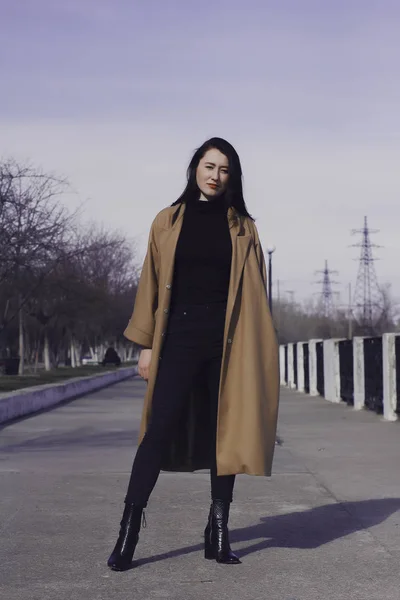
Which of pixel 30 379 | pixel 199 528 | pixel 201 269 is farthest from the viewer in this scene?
pixel 30 379

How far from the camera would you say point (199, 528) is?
5.96m

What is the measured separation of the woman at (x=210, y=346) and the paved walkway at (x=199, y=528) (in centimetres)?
28

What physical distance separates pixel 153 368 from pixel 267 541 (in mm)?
1309

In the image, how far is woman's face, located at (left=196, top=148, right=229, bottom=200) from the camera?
496 cm

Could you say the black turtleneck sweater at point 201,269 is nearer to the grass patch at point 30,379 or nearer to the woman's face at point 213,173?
the woman's face at point 213,173

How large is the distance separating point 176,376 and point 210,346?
20 centimetres

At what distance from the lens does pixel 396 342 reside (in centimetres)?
1527

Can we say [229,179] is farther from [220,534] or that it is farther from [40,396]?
[40,396]

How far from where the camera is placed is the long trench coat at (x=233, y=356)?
4.80 meters

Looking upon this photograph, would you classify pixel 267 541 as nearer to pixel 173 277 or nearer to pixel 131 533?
pixel 131 533

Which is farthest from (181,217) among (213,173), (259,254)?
(259,254)

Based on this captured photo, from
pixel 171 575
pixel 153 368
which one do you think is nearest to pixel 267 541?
pixel 171 575

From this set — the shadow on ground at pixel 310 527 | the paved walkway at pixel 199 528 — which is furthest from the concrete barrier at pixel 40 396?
the shadow on ground at pixel 310 527

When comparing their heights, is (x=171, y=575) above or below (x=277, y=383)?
below
